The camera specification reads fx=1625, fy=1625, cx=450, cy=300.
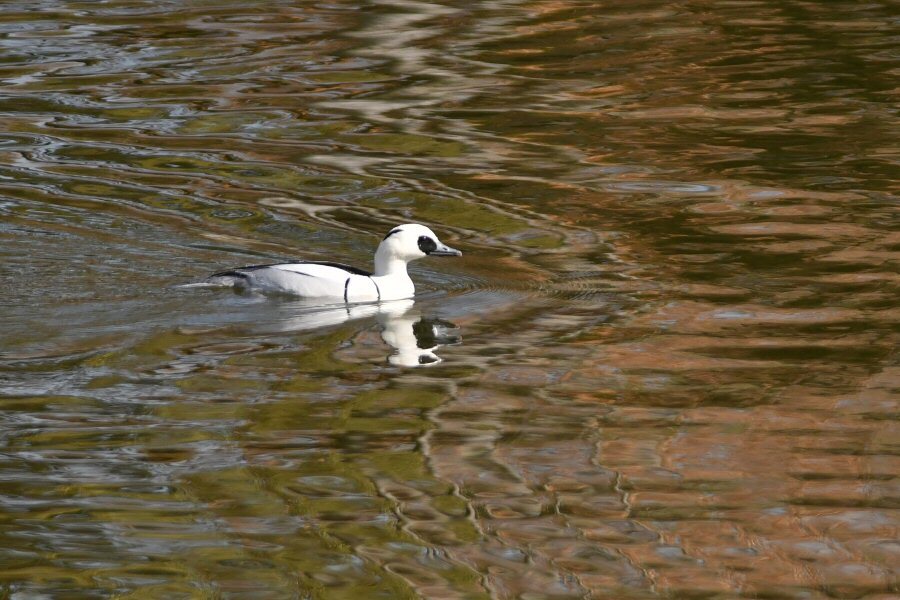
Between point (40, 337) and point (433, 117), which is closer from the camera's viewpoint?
point (40, 337)

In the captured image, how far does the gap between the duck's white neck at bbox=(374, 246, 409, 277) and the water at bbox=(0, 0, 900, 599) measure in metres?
0.29

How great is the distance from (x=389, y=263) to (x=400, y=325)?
2.06 ft

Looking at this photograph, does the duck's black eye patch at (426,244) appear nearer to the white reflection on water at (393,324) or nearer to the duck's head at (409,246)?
the duck's head at (409,246)

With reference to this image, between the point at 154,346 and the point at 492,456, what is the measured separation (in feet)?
8.89

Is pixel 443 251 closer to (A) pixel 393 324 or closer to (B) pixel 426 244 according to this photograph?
(B) pixel 426 244

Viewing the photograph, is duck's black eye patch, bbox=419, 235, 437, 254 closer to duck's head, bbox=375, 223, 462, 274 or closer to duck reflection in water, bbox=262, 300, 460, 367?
duck's head, bbox=375, 223, 462, 274

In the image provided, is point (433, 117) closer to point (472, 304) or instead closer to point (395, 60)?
point (395, 60)

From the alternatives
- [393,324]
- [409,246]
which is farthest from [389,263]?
[393,324]

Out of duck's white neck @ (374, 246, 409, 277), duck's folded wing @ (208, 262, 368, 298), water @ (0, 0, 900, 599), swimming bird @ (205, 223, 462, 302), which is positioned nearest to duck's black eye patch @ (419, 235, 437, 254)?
swimming bird @ (205, 223, 462, 302)

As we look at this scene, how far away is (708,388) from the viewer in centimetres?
855

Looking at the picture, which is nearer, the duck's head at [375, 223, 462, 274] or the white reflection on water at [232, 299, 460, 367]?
the white reflection on water at [232, 299, 460, 367]

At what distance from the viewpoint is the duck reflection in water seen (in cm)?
942

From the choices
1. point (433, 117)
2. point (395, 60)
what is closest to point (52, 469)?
point (433, 117)

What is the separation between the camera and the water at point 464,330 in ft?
21.7
